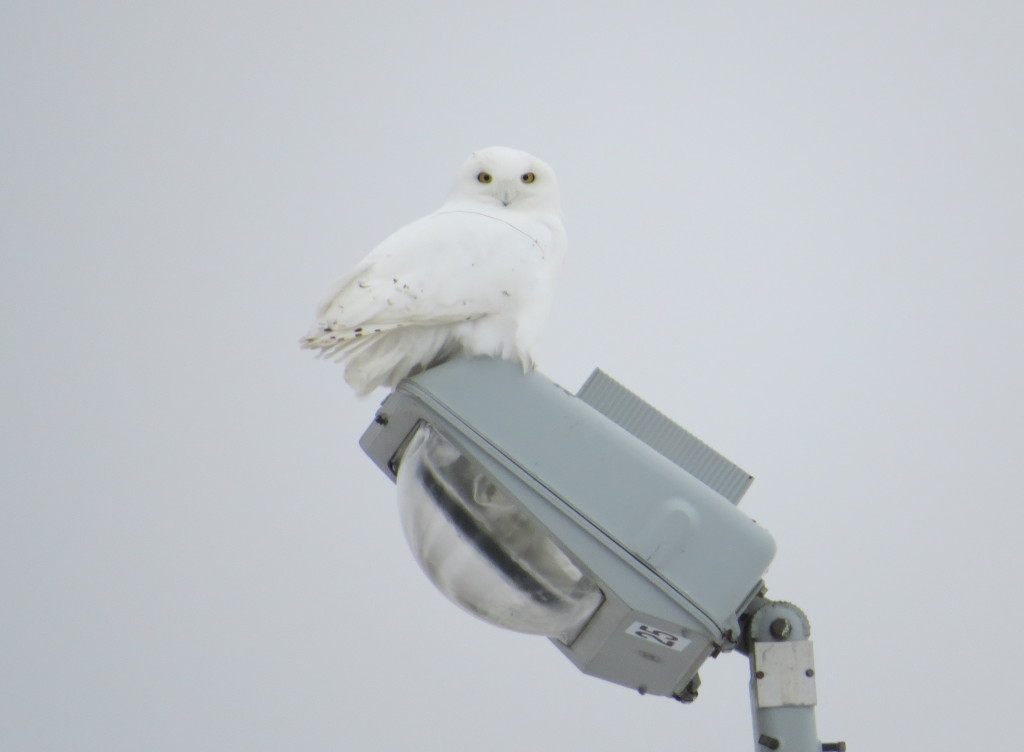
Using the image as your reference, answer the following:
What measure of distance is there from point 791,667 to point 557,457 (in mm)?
510

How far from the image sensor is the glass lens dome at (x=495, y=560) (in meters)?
1.73

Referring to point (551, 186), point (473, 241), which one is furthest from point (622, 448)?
point (551, 186)

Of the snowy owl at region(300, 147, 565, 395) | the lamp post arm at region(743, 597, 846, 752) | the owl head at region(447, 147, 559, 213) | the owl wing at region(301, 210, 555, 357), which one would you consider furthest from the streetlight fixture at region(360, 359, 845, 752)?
the owl head at region(447, 147, 559, 213)

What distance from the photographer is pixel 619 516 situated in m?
1.70

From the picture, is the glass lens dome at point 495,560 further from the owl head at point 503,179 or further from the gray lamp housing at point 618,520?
the owl head at point 503,179

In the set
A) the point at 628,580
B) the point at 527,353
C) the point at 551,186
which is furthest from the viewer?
the point at 551,186

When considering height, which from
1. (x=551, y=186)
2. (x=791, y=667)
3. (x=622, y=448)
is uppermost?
(x=551, y=186)

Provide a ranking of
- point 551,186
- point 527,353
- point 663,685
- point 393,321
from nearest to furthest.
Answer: point 663,685 → point 527,353 → point 393,321 → point 551,186

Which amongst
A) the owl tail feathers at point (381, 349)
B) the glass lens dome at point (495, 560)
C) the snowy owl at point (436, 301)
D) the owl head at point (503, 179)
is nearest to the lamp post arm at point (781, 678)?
the glass lens dome at point (495, 560)

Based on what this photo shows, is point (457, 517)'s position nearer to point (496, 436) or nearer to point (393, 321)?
point (496, 436)

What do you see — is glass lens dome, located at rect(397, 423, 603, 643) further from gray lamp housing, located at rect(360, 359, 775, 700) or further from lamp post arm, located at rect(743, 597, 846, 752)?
lamp post arm, located at rect(743, 597, 846, 752)

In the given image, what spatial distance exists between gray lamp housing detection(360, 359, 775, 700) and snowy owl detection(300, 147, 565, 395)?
0.43 ft

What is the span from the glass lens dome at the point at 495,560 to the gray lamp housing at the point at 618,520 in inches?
1.5

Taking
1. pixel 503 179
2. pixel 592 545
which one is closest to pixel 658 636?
pixel 592 545
